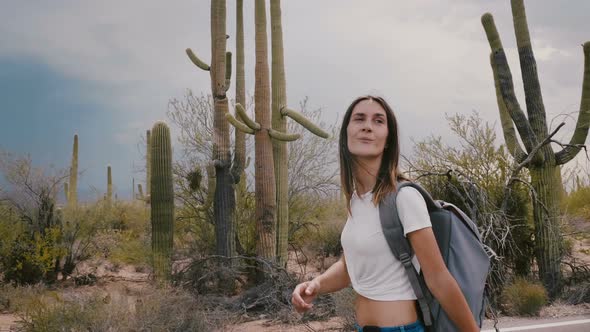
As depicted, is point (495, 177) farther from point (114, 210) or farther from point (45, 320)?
point (114, 210)

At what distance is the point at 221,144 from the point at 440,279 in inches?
366

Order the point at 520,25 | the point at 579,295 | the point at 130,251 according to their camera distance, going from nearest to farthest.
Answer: the point at 579,295 → the point at 520,25 → the point at 130,251

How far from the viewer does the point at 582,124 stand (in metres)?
10.3

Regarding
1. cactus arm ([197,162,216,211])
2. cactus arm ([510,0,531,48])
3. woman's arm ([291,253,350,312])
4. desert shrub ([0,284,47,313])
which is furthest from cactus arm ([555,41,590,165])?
desert shrub ([0,284,47,313])

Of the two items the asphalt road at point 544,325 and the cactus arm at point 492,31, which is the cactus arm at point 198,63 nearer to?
the cactus arm at point 492,31

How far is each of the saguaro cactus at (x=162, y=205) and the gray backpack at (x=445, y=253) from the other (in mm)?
8892

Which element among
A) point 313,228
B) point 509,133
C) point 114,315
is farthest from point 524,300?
point 313,228

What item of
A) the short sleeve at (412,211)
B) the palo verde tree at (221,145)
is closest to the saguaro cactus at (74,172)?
the palo verde tree at (221,145)

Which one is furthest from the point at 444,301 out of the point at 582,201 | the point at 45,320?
the point at 582,201

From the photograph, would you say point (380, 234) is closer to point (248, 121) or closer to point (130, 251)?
point (248, 121)

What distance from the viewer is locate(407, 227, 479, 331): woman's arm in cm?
181

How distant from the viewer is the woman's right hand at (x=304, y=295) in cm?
236

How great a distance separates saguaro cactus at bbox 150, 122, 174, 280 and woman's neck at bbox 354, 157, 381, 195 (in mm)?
8678

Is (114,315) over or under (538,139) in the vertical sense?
under
